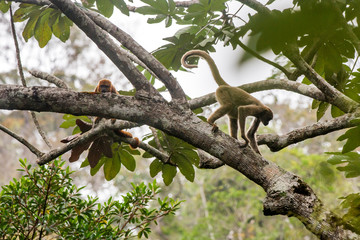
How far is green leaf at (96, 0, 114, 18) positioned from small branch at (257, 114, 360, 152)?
1.63 metres

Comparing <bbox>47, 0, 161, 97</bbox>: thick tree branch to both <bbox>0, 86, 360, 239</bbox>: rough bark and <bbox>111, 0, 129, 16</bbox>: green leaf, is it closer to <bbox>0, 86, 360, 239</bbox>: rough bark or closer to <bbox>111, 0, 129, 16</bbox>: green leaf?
<bbox>0, 86, 360, 239</bbox>: rough bark

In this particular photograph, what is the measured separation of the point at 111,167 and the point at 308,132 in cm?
164

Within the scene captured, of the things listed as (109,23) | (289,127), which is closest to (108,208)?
(109,23)

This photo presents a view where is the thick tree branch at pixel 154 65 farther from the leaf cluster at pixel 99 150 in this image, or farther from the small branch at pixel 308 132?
the small branch at pixel 308 132

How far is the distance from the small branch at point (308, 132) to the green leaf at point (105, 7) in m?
1.63

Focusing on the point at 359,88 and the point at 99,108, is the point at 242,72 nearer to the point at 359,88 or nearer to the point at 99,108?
the point at 99,108

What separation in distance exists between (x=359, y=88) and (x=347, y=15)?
134 cm

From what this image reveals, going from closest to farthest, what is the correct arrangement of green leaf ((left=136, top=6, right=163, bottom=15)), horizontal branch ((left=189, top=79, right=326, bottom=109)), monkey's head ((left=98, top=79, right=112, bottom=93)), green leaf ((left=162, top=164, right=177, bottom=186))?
1. horizontal branch ((left=189, top=79, right=326, bottom=109))
2. green leaf ((left=136, top=6, right=163, bottom=15))
3. green leaf ((left=162, top=164, right=177, bottom=186))
4. monkey's head ((left=98, top=79, right=112, bottom=93))

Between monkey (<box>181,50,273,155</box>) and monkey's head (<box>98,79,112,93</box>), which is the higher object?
monkey's head (<box>98,79,112,93</box>)

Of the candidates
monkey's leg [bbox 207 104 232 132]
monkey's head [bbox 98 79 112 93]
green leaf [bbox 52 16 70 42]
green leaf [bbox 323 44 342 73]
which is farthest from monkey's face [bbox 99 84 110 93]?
green leaf [bbox 323 44 342 73]

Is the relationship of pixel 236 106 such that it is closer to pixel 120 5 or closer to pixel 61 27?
pixel 120 5

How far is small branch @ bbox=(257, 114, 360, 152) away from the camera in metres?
2.18

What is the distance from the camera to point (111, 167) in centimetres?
302

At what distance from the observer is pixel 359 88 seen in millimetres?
2443
